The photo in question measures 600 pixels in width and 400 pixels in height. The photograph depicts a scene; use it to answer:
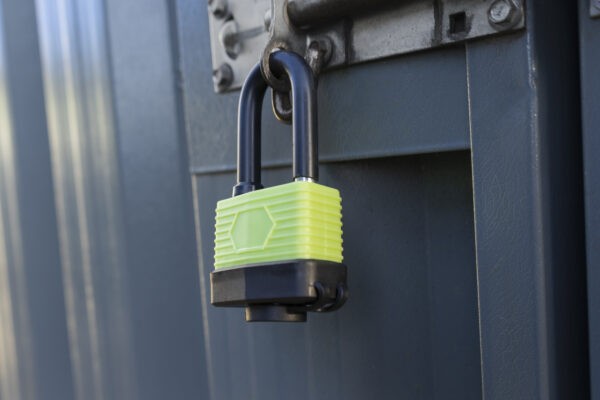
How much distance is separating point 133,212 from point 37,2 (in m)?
0.70

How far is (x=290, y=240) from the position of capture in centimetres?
59


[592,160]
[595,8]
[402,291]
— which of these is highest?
[595,8]

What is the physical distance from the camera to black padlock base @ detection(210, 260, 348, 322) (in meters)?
0.58

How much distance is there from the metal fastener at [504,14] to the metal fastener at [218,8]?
0.36 m

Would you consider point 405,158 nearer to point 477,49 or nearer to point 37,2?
point 477,49

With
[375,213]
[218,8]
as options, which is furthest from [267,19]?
[375,213]

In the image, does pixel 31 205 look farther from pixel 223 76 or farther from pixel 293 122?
pixel 293 122

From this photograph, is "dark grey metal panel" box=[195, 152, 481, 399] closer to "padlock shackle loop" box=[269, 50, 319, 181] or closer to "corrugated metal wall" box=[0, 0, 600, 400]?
"corrugated metal wall" box=[0, 0, 600, 400]

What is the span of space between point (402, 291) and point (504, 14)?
316 millimetres

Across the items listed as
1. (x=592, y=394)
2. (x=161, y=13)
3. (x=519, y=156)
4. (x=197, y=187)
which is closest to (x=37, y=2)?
(x=161, y=13)

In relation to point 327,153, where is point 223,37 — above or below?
above

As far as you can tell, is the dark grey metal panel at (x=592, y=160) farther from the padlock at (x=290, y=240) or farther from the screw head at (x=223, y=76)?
the screw head at (x=223, y=76)

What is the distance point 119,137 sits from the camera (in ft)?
4.03

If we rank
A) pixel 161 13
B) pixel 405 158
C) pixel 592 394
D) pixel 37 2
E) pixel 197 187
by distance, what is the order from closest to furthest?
1. pixel 592 394
2. pixel 405 158
3. pixel 197 187
4. pixel 161 13
5. pixel 37 2
